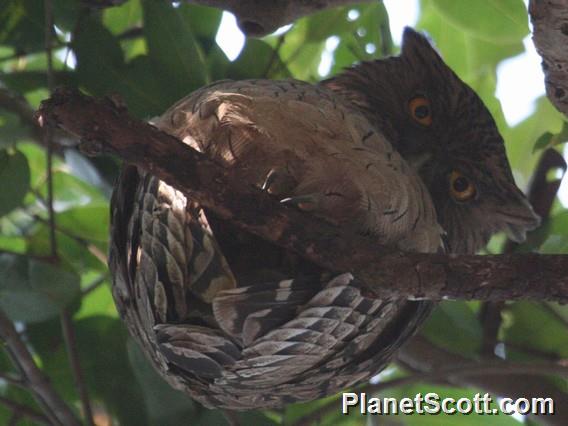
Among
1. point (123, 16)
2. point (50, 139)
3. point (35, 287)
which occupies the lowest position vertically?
point (35, 287)

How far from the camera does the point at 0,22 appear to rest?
5.27ft

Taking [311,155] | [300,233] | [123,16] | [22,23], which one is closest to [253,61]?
[123,16]

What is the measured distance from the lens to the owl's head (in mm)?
1475

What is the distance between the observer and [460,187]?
151cm

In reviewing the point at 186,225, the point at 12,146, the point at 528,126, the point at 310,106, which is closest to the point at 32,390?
the point at 12,146

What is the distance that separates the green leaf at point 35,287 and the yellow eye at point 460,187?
2.01 feet

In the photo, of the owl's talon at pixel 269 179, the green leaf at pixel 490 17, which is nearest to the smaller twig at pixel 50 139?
the owl's talon at pixel 269 179

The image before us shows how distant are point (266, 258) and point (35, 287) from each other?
17.8 inches

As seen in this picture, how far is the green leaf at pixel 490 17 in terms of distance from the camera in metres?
1.62

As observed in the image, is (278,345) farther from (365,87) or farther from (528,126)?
(528,126)

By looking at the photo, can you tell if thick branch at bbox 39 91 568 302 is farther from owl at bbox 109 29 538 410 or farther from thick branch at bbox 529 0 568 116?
thick branch at bbox 529 0 568 116

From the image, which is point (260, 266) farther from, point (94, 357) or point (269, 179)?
point (94, 357)

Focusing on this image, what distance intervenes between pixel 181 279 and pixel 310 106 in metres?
0.31

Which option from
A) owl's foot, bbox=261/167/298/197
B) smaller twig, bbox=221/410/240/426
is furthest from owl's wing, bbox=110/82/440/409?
smaller twig, bbox=221/410/240/426
